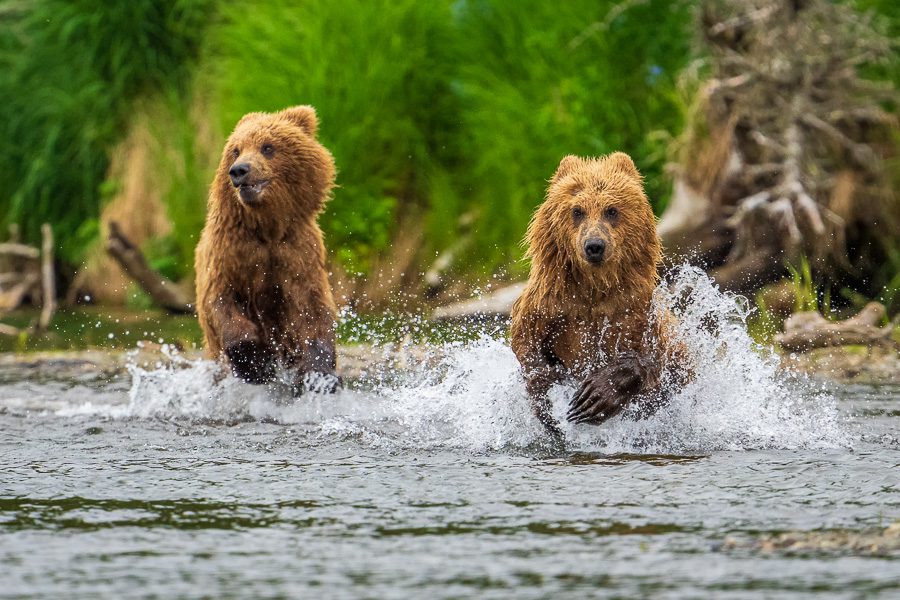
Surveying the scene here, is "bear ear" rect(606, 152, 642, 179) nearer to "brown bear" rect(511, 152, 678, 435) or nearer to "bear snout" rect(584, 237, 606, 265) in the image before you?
"brown bear" rect(511, 152, 678, 435)

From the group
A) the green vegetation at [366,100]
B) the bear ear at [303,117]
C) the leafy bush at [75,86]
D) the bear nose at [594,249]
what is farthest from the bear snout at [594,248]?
the leafy bush at [75,86]

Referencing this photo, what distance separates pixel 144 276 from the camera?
41.4ft

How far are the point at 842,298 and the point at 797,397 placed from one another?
3.54 metres

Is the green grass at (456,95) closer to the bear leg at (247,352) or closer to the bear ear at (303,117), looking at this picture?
the bear ear at (303,117)

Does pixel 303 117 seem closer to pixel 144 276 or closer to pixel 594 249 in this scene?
pixel 594 249

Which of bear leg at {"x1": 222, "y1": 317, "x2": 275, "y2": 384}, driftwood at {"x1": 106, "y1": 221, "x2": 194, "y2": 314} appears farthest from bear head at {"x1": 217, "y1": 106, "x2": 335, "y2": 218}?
driftwood at {"x1": 106, "y1": 221, "x2": 194, "y2": 314}

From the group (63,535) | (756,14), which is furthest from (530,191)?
(63,535)

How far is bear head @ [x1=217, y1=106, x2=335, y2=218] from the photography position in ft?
25.4

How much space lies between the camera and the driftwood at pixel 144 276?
40.2ft

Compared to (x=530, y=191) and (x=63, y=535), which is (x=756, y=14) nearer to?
(x=530, y=191)

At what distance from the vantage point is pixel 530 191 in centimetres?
1192

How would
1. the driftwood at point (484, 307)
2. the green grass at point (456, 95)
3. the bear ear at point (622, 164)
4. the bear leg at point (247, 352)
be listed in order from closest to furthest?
the bear ear at point (622, 164) < the bear leg at point (247, 352) < the driftwood at point (484, 307) < the green grass at point (456, 95)

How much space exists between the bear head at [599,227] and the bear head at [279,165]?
1.67 m

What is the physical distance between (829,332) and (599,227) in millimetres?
3433
